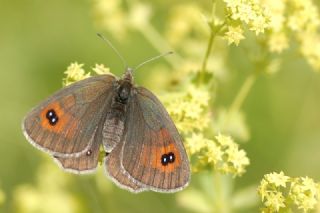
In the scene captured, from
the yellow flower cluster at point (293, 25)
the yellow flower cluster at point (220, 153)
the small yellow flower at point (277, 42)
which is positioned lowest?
the yellow flower cluster at point (220, 153)

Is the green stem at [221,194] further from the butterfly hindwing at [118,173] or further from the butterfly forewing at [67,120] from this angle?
the butterfly forewing at [67,120]

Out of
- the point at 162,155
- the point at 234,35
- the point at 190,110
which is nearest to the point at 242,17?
the point at 234,35

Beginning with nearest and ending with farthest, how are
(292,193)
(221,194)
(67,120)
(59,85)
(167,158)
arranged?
(292,193)
(167,158)
(67,120)
(221,194)
(59,85)

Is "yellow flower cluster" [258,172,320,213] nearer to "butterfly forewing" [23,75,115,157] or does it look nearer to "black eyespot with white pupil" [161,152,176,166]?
"black eyespot with white pupil" [161,152,176,166]

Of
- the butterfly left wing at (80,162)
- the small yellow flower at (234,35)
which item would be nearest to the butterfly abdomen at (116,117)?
the butterfly left wing at (80,162)

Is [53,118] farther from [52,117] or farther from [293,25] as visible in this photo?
[293,25]

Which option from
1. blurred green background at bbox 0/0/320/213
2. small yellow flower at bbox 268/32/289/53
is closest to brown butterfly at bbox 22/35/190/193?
blurred green background at bbox 0/0/320/213
